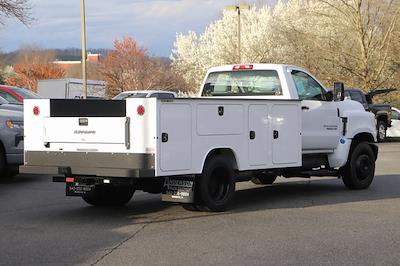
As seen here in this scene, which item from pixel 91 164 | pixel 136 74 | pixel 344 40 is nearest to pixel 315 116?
pixel 91 164

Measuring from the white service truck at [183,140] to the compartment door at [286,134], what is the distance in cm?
2

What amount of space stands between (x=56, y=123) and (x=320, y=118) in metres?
4.77

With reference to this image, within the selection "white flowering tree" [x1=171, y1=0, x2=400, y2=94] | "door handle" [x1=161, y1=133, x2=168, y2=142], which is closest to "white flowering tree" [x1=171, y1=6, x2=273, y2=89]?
"white flowering tree" [x1=171, y1=0, x2=400, y2=94]

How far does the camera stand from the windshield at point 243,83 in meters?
10.6

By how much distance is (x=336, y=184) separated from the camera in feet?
42.4

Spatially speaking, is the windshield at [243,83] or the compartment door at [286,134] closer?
the compartment door at [286,134]

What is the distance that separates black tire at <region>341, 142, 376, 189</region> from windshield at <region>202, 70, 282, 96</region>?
2323 mm

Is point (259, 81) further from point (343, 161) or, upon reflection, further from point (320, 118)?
point (343, 161)

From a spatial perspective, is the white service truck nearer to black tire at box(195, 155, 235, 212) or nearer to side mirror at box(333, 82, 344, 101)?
black tire at box(195, 155, 235, 212)

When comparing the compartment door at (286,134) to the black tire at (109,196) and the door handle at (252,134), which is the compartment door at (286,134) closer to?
the door handle at (252,134)

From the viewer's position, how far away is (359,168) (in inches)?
463

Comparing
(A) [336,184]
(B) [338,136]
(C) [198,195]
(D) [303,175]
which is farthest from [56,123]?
(A) [336,184]

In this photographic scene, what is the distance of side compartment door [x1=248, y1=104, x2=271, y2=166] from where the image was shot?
920 centimetres

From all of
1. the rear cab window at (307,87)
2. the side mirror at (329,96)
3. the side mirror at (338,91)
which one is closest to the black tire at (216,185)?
the rear cab window at (307,87)
